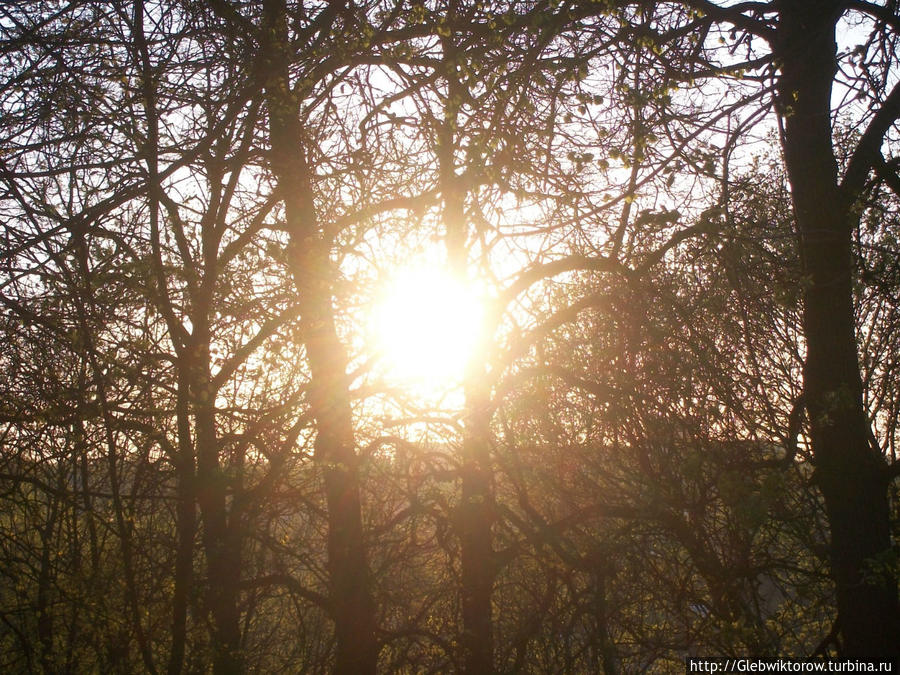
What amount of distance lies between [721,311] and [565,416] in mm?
1283

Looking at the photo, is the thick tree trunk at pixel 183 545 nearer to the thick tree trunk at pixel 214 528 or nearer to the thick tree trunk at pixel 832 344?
the thick tree trunk at pixel 214 528

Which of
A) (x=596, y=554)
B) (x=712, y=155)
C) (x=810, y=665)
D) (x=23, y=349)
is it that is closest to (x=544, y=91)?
(x=712, y=155)

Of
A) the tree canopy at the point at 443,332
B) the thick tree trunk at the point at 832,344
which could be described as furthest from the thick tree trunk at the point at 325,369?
the thick tree trunk at the point at 832,344

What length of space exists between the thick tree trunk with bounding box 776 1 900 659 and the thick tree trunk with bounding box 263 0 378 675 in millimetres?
3160

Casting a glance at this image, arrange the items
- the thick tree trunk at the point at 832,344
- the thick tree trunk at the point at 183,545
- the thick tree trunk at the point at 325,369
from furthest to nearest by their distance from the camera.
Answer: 1. the thick tree trunk at the point at 325,369
2. the thick tree trunk at the point at 832,344
3. the thick tree trunk at the point at 183,545

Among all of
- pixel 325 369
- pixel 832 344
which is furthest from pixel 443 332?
pixel 832 344

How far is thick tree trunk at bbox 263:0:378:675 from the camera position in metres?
5.16

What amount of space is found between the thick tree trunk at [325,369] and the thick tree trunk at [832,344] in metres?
3.16

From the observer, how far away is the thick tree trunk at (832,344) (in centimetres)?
502

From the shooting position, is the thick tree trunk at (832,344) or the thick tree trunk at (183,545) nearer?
the thick tree trunk at (183,545)

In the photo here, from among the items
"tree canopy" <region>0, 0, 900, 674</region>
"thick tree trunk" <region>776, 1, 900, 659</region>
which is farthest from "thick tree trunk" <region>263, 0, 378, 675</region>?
"thick tree trunk" <region>776, 1, 900, 659</region>

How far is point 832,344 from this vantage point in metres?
5.35

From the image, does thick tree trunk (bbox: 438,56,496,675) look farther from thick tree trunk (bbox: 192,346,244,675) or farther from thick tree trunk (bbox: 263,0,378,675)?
thick tree trunk (bbox: 192,346,244,675)

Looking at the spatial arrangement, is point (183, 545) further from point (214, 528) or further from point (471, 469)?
point (471, 469)
